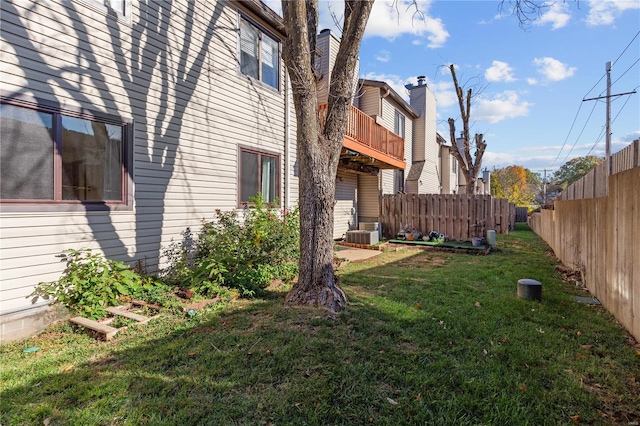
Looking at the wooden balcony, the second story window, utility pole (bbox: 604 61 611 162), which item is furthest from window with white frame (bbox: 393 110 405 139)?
utility pole (bbox: 604 61 611 162)

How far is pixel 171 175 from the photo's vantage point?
5.96m

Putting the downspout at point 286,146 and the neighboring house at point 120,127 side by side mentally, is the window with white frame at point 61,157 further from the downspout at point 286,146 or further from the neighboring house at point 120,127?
the downspout at point 286,146

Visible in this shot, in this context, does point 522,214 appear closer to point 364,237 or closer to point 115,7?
point 364,237

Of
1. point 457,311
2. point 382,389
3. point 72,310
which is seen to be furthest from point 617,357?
point 72,310

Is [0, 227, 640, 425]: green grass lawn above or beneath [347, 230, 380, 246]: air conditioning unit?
beneath

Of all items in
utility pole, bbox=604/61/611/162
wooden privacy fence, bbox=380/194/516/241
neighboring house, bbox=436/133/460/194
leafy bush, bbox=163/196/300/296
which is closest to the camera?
leafy bush, bbox=163/196/300/296

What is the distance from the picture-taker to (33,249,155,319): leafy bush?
13.7 ft

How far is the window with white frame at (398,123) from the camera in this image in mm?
16406

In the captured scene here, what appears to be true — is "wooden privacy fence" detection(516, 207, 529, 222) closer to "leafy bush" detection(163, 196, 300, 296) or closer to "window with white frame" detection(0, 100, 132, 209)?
"leafy bush" detection(163, 196, 300, 296)

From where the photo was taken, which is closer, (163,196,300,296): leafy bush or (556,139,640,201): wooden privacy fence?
(556,139,640,201): wooden privacy fence

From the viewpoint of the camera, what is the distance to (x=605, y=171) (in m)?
4.73

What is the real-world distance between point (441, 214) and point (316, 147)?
886 cm

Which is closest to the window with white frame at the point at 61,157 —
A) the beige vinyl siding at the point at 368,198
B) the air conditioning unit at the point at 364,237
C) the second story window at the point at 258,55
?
the second story window at the point at 258,55

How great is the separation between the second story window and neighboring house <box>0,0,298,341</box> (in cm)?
4
